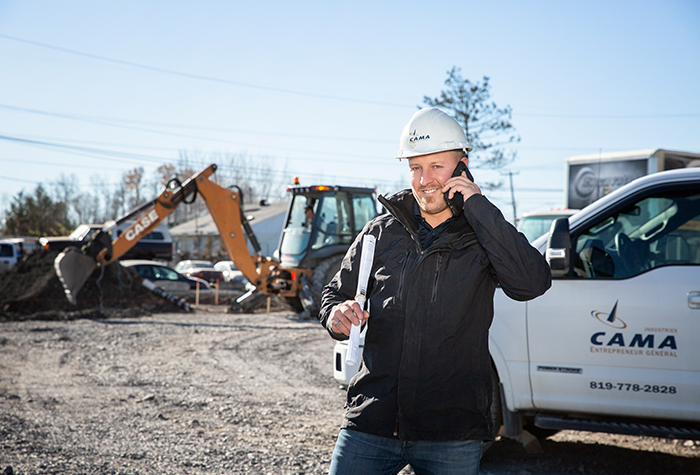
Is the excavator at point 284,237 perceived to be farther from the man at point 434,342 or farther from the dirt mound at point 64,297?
the man at point 434,342

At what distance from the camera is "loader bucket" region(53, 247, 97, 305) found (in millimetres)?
14664

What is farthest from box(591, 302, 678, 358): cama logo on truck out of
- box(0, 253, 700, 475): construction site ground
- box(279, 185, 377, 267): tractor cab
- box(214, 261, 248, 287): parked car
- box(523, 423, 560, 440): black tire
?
box(214, 261, 248, 287): parked car

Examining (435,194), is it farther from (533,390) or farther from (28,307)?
(28,307)

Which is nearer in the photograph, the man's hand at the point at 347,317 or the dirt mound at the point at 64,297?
the man's hand at the point at 347,317

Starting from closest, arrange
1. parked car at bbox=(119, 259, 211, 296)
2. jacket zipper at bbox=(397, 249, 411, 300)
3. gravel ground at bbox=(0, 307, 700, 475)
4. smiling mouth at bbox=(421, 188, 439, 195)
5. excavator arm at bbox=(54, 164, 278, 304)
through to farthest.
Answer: jacket zipper at bbox=(397, 249, 411, 300) < smiling mouth at bbox=(421, 188, 439, 195) < gravel ground at bbox=(0, 307, 700, 475) < excavator arm at bbox=(54, 164, 278, 304) < parked car at bbox=(119, 259, 211, 296)

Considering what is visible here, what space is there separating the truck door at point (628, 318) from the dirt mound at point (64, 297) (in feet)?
43.4

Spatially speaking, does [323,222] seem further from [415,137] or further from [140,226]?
[415,137]

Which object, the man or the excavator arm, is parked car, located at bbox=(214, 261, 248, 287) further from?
the man

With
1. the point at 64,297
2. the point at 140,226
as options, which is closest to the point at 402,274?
the point at 140,226

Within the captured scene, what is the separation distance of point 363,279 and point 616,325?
2.59 metres

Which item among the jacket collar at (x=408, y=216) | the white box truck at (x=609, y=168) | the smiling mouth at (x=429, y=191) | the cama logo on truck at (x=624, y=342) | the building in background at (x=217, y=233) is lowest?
the building in background at (x=217, y=233)

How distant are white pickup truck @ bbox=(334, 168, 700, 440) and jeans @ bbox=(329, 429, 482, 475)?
209 cm

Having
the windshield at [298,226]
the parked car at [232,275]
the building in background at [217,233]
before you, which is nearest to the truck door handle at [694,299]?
the windshield at [298,226]

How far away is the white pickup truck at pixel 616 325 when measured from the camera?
13.1ft
